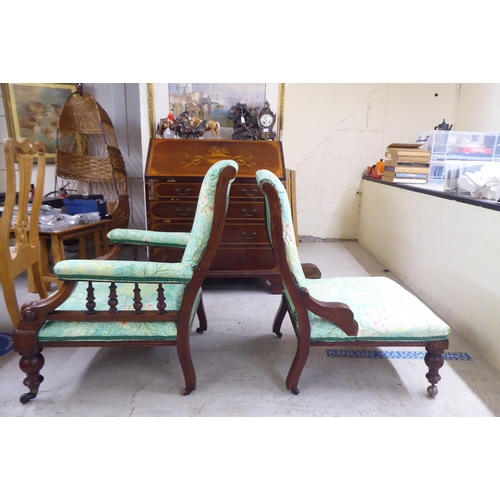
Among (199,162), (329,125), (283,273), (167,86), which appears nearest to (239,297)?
(199,162)

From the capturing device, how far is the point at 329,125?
4383 mm

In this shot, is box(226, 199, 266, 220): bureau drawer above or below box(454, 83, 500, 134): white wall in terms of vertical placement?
below

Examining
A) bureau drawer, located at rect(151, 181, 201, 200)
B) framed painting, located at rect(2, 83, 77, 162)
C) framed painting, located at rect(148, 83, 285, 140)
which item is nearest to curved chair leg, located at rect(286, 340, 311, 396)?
bureau drawer, located at rect(151, 181, 201, 200)

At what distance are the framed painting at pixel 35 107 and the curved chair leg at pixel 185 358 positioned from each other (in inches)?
137

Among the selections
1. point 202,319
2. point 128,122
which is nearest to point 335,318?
point 202,319

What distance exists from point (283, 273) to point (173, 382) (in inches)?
31.1

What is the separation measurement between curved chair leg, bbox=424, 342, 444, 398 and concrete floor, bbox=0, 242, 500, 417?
0.05 meters

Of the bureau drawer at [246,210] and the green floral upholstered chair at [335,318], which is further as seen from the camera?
the bureau drawer at [246,210]

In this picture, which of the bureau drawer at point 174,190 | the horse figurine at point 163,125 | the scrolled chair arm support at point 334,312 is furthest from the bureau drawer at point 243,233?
the scrolled chair arm support at point 334,312

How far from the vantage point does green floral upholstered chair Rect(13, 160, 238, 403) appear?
1.43 metres

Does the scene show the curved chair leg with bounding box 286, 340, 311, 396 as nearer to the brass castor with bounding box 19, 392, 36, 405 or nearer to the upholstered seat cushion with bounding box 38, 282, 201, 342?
the upholstered seat cushion with bounding box 38, 282, 201, 342

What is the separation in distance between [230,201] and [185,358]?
1469 mm

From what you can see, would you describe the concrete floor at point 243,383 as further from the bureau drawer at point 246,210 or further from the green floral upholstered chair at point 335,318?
A: the bureau drawer at point 246,210

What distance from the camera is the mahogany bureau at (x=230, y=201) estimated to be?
2750 mm
